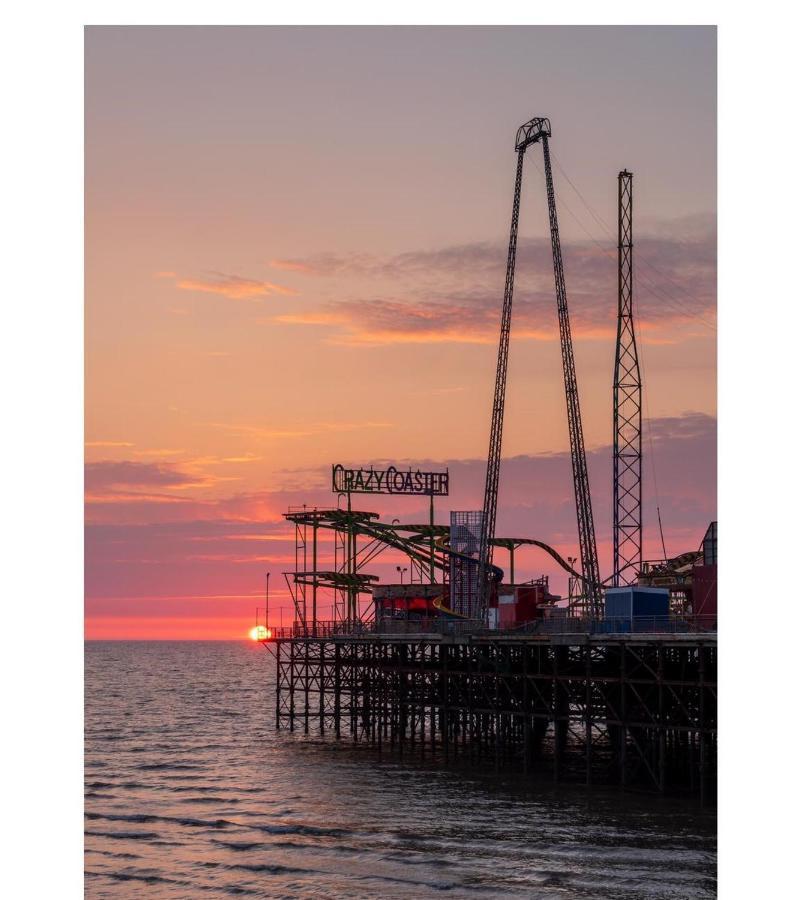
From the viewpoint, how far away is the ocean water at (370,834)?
37469 millimetres

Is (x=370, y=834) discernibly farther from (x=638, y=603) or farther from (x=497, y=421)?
(x=497, y=421)

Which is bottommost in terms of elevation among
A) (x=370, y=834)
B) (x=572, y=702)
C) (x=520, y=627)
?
(x=370, y=834)

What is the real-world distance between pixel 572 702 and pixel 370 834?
17.8m

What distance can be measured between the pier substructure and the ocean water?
8.35 ft

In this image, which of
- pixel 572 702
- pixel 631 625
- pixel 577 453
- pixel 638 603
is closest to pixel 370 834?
pixel 631 625

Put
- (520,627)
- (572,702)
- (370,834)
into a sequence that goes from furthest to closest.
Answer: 1. (520,627)
2. (572,702)
3. (370,834)

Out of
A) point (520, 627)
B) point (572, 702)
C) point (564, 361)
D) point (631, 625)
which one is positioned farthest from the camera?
point (564, 361)

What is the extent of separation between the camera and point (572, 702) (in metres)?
60.2

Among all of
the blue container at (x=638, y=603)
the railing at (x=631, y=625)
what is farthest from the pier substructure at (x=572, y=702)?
the blue container at (x=638, y=603)

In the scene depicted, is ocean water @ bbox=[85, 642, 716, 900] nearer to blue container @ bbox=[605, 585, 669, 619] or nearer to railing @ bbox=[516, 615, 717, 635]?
railing @ bbox=[516, 615, 717, 635]

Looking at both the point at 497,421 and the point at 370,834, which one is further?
the point at 497,421

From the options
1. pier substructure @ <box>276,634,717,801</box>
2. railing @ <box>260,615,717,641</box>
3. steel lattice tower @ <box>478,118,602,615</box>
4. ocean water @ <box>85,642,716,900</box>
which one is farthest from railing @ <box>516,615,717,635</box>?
steel lattice tower @ <box>478,118,602,615</box>

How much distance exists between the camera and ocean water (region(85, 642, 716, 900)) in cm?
3747
